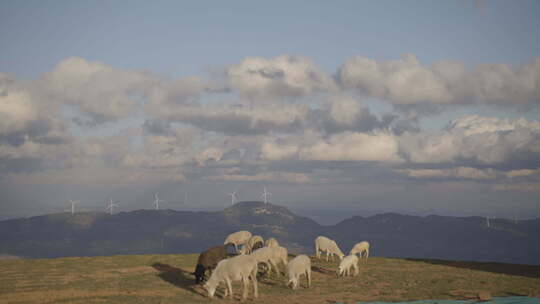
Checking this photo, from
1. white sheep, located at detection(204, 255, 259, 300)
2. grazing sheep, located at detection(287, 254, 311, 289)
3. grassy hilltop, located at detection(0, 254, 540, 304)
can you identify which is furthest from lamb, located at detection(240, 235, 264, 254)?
white sheep, located at detection(204, 255, 259, 300)

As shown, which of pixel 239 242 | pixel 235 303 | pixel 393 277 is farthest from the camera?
pixel 239 242

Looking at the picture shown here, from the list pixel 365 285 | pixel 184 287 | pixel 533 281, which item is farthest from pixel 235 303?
pixel 533 281

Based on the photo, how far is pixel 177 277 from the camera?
A: 35.0 meters

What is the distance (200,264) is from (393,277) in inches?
574

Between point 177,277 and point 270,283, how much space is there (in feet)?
26.4

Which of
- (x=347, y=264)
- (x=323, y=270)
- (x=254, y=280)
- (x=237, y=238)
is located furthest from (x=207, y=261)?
(x=237, y=238)

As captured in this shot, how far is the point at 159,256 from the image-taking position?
4753cm

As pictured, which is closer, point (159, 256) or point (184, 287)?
point (184, 287)

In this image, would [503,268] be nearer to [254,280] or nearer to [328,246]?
[328,246]

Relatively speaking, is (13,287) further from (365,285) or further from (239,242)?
(365,285)

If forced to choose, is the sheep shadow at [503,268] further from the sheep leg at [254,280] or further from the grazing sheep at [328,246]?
the sheep leg at [254,280]

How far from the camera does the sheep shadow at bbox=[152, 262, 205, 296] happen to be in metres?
30.9

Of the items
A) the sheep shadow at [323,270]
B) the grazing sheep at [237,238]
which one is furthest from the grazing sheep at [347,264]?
the grazing sheep at [237,238]

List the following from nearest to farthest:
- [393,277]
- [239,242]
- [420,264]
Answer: [393,277] < [420,264] < [239,242]
